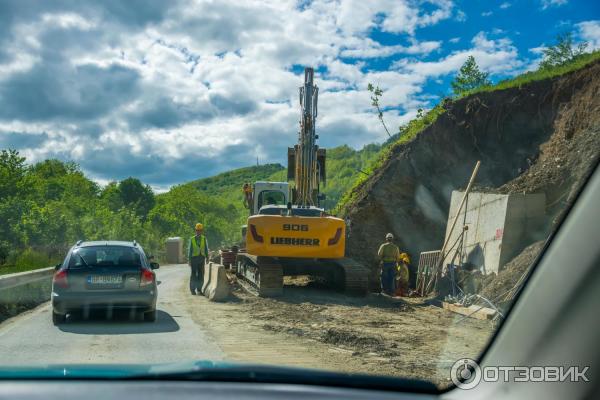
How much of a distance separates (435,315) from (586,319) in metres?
12.1

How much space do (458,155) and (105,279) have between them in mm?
18829

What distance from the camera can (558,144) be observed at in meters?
21.9

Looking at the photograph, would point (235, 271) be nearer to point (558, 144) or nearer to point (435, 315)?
point (435, 315)

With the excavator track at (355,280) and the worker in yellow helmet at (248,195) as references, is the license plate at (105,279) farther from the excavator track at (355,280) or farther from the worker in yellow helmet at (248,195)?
the worker in yellow helmet at (248,195)

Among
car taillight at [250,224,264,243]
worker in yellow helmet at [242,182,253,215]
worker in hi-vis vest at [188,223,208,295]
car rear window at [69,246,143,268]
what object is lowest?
worker in hi-vis vest at [188,223,208,295]

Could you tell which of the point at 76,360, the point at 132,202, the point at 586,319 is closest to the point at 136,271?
the point at 76,360

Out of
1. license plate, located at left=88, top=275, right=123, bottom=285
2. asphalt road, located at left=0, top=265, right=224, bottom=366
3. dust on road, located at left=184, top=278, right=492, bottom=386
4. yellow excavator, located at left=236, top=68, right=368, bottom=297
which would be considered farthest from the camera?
yellow excavator, located at left=236, top=68, right=368, bottom=297

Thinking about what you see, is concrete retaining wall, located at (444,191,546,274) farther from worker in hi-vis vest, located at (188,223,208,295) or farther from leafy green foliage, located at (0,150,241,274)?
leafy green foliage, located at (0,150,241,274)

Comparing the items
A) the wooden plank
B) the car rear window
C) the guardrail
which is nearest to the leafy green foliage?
the guardrail

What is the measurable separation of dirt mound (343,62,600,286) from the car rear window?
1355cm

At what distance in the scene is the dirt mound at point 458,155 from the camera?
2342 cm

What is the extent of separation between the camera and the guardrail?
13766 mm

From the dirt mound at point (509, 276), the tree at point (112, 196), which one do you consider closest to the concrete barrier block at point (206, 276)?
the dirt mound at point (509, 276)

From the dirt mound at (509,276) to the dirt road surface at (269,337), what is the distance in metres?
1.28
